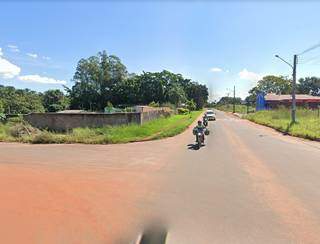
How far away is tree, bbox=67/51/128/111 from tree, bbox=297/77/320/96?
70.2 m

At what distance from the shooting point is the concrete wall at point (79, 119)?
29.6 meters

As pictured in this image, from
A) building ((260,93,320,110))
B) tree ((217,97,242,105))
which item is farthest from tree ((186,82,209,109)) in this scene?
building ((260,93,320,110))

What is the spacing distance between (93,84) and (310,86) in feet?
261

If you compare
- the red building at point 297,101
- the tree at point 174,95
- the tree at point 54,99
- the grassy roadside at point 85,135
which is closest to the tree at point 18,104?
the tree at point 54,99

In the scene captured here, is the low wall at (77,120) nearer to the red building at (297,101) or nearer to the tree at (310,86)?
the red building at (297,101)

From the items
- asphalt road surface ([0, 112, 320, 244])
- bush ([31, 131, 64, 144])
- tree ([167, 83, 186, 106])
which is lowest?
bush ([31, 131, 64, 144])

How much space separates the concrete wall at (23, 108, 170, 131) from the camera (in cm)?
2959

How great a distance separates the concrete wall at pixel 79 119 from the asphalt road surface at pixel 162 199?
50.7 feet

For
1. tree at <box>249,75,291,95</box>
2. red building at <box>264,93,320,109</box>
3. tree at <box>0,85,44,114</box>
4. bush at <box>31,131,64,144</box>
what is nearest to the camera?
bush at <box>31,131,64,144</box>

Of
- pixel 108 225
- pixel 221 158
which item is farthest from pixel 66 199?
pixel 221 158

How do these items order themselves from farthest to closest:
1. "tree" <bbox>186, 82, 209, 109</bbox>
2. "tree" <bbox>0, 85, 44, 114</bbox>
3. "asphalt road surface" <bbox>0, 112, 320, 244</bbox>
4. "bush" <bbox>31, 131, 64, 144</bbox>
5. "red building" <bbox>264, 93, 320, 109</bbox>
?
"tree" <bbox>186, 82, 209, 109</bbox> < "tree" <bbox>0, 85, 44, 114</bbox> < "red building" <bbox>264, 93, 320, 109</bbox> < "bush" <bbox>31, 131, 64, 144</bbox> < "asphalt road surface" <bbox>0, 112, 320, 244</bbox>

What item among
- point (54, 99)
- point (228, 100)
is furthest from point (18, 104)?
point (228, 100)

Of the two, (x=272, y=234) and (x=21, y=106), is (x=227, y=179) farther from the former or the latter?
(x=21, y=106)

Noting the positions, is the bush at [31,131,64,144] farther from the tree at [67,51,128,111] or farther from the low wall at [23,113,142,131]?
the tree at [67,51,128,111]
